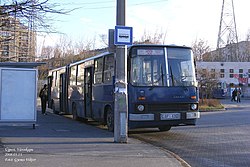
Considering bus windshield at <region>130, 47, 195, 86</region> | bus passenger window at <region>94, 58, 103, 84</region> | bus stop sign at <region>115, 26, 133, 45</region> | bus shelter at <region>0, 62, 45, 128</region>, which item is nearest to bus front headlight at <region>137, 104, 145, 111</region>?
bus windshield at <region>130, 47, 195, 86</region>

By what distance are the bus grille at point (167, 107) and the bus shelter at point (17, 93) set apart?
4128mm

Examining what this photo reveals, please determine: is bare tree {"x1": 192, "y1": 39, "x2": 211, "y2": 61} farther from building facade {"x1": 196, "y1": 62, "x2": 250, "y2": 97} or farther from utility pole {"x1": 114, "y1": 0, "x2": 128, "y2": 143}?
utility pole {"x1": 114, "y1": 0, "x2": 128, "y2": 143}

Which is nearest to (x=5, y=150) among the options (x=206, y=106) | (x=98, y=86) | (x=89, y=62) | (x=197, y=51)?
(x=98, y=86)

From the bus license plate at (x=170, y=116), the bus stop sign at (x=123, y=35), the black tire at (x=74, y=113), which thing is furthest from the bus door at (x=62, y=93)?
the bus stop sign at (x=123, y=35)

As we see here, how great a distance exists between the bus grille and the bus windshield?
27.7 inches

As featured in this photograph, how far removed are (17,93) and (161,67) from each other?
5027 mm

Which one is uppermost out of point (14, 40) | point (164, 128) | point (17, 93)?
point (14, 40)

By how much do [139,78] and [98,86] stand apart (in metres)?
3.11

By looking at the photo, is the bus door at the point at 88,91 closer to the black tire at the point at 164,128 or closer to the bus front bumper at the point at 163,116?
the black tire at the point at 164,128

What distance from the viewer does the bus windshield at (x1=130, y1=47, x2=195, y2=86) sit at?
13.1 m

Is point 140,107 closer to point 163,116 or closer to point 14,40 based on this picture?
point 163,116

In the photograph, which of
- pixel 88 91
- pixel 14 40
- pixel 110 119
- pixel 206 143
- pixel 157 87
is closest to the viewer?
pixel 206 143

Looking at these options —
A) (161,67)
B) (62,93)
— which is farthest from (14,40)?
(161,67)

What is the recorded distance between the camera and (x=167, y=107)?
1326 cm
